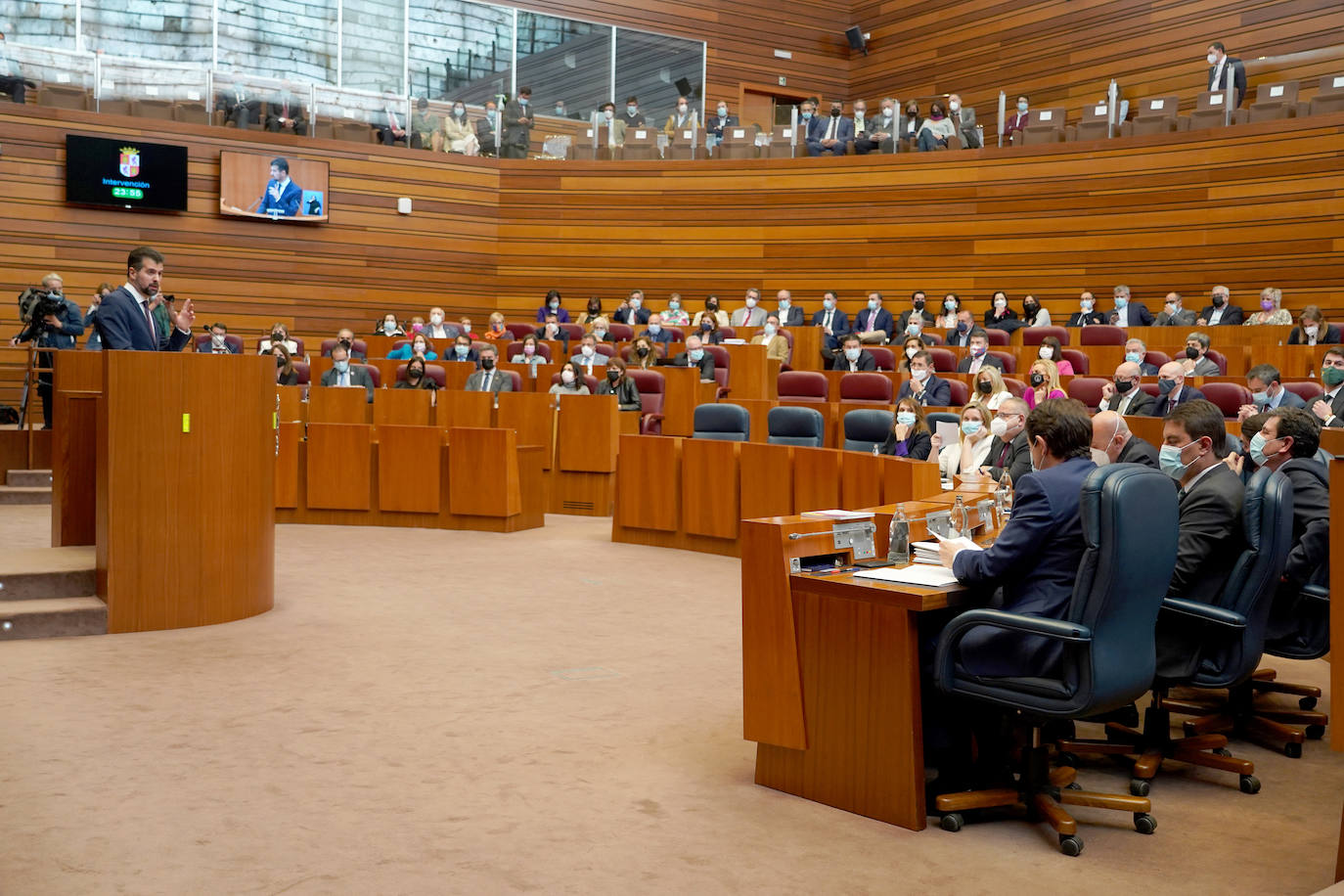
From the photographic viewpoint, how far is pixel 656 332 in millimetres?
11648

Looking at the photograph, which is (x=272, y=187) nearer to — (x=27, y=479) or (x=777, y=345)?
(x=27, y=479)

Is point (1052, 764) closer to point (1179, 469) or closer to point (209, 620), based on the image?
point (1179, 469)

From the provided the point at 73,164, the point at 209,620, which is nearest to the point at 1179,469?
the point at 209,620

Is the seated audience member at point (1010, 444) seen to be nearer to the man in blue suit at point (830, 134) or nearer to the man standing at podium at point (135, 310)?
the man standing at podium at point (135, 310)

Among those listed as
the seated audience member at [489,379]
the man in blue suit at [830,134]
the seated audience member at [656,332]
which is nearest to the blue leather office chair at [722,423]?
the seated audience member at [489,379]

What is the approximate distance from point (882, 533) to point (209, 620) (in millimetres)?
2917

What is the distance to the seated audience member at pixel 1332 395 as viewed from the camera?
6.18 meters

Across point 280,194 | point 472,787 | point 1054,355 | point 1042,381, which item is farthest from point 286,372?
point 472,787

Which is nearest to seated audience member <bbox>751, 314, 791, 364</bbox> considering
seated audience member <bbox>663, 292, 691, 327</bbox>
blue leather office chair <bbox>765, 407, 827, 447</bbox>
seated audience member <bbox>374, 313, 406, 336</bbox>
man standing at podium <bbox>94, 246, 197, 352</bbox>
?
seated audience member <bbox>663, 292, 691, 327</bbox>

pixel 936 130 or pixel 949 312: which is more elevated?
pixel 936 130

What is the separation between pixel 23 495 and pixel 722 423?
4.69 m

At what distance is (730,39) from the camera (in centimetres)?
1598

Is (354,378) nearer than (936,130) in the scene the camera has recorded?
Yes

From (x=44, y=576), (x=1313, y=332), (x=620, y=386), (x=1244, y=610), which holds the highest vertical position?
(x=1313, y=332)
